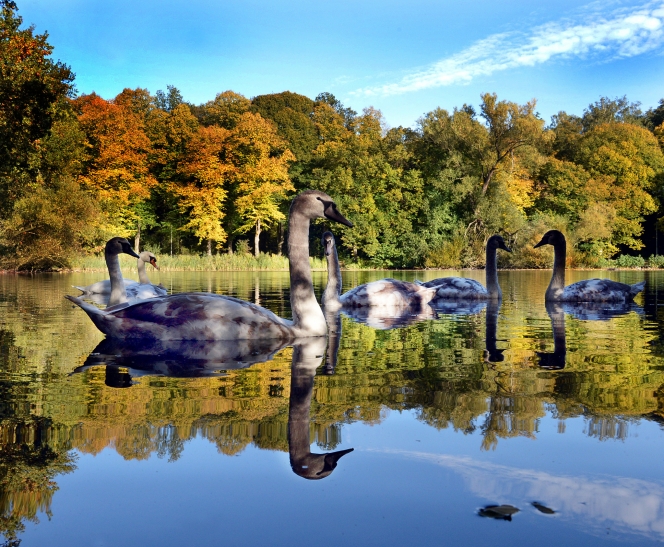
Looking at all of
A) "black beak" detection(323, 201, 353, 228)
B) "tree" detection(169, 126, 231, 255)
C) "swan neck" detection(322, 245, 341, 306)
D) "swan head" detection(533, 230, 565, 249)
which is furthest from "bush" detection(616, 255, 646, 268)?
"black beak" detection(323, 201, 353, 228)

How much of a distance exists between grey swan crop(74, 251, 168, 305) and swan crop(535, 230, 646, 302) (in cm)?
816

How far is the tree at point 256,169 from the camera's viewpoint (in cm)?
5450

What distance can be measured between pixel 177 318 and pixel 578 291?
419 inches

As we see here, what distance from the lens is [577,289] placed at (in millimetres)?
14398

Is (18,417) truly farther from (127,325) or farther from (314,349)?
(314,349)

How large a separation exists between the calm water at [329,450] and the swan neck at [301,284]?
0.98m

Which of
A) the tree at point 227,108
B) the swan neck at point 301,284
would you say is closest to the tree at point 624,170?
the tree at point 227,108

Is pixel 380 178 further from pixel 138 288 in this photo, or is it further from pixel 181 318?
pixel 181 318

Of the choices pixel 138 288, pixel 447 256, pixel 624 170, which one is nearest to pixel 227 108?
pixel 447 256

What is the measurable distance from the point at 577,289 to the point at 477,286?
84.9 inches

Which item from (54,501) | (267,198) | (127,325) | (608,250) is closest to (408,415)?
(54,501)

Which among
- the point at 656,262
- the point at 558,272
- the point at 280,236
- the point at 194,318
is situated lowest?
the point at 194,318

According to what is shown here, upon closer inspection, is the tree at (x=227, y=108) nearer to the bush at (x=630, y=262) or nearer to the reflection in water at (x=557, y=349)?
the bush at (x=630, y=262)

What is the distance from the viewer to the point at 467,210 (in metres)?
55.9
